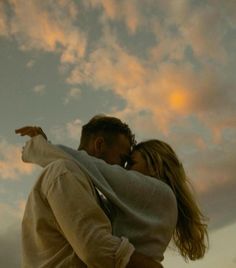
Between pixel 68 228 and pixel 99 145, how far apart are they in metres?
1.56

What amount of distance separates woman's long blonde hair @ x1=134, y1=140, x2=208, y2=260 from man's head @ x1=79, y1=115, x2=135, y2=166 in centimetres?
21

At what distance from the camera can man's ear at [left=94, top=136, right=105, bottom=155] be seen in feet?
14.6

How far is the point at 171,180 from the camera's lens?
4289 millimetres

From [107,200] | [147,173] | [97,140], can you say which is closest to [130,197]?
[107,200]

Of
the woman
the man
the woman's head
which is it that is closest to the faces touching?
the woman's head

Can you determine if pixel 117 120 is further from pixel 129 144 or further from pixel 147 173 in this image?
pixel 147 173

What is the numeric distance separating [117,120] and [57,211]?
1892 millimetres

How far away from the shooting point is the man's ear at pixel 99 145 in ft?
14.6

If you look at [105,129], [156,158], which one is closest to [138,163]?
[156,158]

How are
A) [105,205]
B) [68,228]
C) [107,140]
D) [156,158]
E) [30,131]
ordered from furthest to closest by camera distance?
[107,140]
[156,158]
[30,131]
[105,205]
[68,228]

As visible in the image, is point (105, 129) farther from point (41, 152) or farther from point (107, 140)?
point (41, 152)

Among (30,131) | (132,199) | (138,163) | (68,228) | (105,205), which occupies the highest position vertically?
(138,163)

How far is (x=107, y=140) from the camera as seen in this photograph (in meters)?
4.50

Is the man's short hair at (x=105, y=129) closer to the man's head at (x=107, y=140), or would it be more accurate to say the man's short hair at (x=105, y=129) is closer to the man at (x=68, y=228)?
the man's head at (x=107, y=140)
